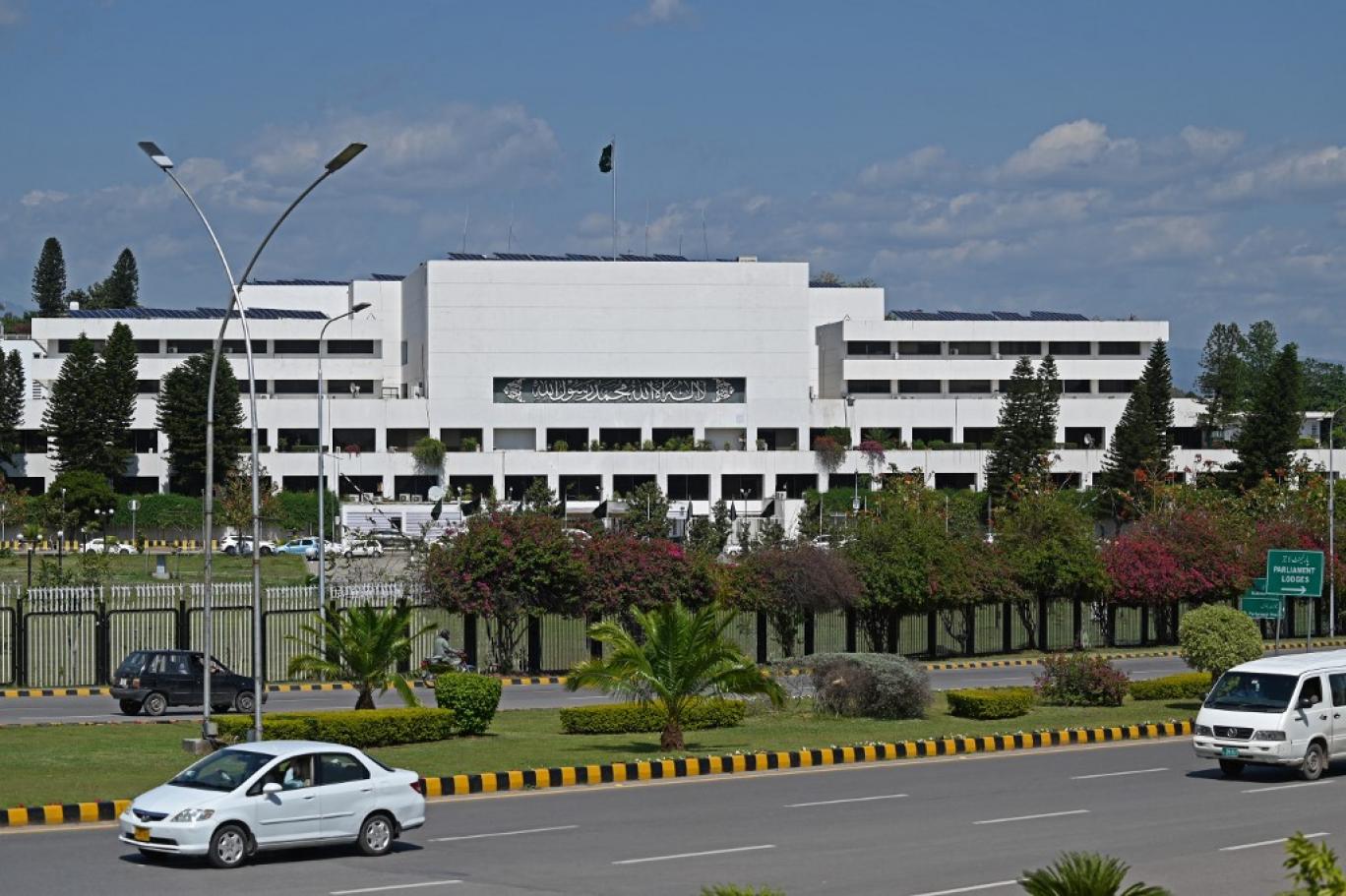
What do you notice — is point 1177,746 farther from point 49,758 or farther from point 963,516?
point 963,516

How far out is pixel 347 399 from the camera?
9700 centimetres

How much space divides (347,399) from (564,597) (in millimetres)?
56767

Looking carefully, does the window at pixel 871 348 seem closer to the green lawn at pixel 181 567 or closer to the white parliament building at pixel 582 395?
the white parliament building at pixel 582 395

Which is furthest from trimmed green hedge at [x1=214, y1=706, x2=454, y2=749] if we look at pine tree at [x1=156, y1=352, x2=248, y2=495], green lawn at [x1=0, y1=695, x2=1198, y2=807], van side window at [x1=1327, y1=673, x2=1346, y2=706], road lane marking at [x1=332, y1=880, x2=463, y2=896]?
pine tree at [x1=156, y1=352, x2=248, y2=495]

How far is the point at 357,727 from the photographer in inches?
973

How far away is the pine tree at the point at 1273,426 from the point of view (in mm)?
93062

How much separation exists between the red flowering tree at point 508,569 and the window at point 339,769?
24.4 m

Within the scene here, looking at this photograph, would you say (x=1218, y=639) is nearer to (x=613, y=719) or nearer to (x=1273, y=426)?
(x=613, y=719)

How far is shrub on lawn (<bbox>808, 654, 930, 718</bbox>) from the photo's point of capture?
30984 millimetres

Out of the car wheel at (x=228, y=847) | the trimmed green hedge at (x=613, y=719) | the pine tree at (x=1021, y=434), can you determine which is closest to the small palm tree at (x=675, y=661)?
the trimmed green hedge at (x=613, y=719)

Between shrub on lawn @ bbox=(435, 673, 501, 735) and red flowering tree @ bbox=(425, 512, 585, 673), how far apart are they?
1510 centimetres

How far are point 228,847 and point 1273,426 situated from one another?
85381 mm

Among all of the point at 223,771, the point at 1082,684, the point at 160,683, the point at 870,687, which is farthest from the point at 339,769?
the point at 1082,684

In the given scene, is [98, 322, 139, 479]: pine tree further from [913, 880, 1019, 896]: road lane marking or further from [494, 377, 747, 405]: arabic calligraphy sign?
[913, 880, 1019, 896]: road lane marking
